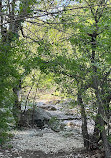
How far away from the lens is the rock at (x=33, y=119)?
1207 cm

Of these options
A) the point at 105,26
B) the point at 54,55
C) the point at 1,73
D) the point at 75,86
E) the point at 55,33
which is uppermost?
the point at 55,33

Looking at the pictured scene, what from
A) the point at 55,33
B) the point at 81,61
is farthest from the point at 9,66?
the point at 55,33

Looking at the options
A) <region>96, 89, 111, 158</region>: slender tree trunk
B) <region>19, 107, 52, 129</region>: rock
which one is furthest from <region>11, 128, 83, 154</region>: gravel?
<region>96, 89, 111, 158</region>: slender tree trunk

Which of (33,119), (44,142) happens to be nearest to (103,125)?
(44,142)

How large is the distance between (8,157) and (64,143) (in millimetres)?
2826

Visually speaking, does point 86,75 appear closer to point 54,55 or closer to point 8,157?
point 54,55

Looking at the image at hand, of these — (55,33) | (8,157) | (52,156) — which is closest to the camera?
(8,157)

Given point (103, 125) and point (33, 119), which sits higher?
point (103, 125)

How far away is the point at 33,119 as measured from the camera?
12266 mm

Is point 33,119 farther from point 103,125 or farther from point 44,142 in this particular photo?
point 103,125

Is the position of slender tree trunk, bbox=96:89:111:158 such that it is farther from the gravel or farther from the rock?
the rock

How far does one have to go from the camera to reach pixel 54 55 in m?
6.23

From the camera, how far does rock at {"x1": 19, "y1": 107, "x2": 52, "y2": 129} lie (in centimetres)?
1207

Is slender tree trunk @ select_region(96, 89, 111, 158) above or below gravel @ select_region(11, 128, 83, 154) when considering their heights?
above
